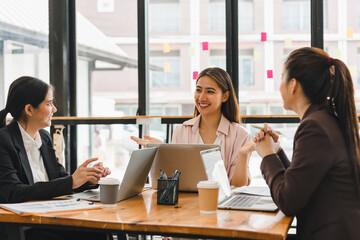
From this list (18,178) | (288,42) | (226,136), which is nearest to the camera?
(18,178)

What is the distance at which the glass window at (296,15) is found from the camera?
372 cm

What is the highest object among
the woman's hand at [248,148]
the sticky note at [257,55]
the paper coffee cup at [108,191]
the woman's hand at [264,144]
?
the sticky note at [257,55]

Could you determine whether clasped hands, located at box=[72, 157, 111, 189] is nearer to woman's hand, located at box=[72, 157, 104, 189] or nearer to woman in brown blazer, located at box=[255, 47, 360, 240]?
woman's hand, located at box=[72, 157, 104, 189]

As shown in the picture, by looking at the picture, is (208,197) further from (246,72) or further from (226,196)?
(246,72)

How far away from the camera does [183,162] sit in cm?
198

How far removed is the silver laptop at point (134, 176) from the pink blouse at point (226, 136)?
0.66 metres

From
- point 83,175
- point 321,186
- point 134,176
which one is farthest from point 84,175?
point 321,186

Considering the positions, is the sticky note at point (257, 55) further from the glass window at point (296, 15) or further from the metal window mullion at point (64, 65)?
the metal window mullion at point (64, 65)

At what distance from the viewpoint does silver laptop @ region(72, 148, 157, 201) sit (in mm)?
1762

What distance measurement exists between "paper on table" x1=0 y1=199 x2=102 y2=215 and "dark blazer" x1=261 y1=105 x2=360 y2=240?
0.71m

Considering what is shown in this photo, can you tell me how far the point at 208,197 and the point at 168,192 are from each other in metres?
0.26

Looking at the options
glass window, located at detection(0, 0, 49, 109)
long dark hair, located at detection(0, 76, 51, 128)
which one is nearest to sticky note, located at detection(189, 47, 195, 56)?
glass window, located at detection(0, 0, 49, 109)

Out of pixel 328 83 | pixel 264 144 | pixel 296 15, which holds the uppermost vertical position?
pixel 296 15

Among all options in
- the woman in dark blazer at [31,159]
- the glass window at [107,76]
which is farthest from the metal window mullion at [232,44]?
the woman in dark blazer at [31,159]
